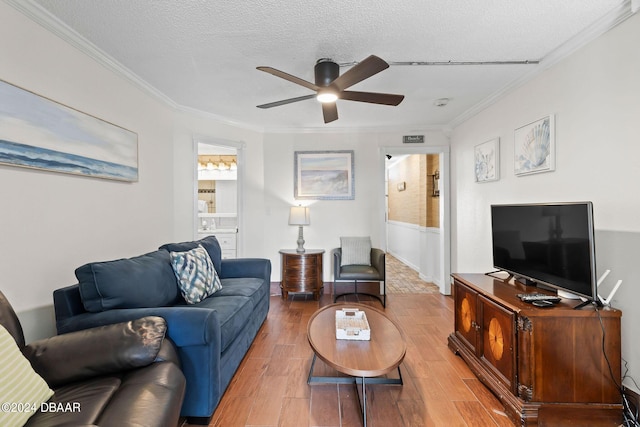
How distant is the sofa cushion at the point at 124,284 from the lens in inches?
64.9

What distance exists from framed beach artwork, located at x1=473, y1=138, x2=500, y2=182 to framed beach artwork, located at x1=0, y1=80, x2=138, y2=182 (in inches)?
150

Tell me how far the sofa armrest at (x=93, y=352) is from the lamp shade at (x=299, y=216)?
2743 millimetres

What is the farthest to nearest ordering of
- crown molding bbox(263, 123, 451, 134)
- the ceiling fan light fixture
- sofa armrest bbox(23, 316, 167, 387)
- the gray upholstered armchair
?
crown molding bbox(263, 123, 451, 134), the gray upholstered armchair, the ceiling fan light fixture, sofa armrest bbox(23, 316, 167, 387)

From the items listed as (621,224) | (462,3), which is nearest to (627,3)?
(462,3)

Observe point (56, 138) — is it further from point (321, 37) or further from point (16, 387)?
point (321, 37)

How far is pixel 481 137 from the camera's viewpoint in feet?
11.0

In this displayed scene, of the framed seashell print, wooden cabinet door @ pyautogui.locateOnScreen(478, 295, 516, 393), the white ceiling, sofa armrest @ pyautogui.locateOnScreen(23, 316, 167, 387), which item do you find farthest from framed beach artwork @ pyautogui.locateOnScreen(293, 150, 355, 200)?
sofa armrest @ pyautogui.locateOnScreen(23, 316, 167, 387)

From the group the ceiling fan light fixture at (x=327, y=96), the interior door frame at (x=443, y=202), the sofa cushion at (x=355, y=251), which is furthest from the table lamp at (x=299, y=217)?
the ceiling fan light fixture at (x=327, y=96)

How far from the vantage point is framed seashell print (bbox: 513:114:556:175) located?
2260mm

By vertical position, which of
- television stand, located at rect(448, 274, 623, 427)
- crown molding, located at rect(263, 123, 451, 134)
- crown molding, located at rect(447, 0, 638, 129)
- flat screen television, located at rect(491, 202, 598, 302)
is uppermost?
crown molding, located at rect(263, 123, 451, 134)

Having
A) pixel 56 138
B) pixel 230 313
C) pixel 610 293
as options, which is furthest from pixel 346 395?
pixel 56 138

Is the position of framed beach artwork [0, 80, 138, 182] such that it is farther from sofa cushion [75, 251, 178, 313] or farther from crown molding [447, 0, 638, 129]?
crown molding [447, 0, 638, 129]

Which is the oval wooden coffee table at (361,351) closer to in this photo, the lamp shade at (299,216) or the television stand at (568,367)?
the television stand at (568,367)

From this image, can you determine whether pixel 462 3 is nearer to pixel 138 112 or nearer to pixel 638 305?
pixel 638 305
